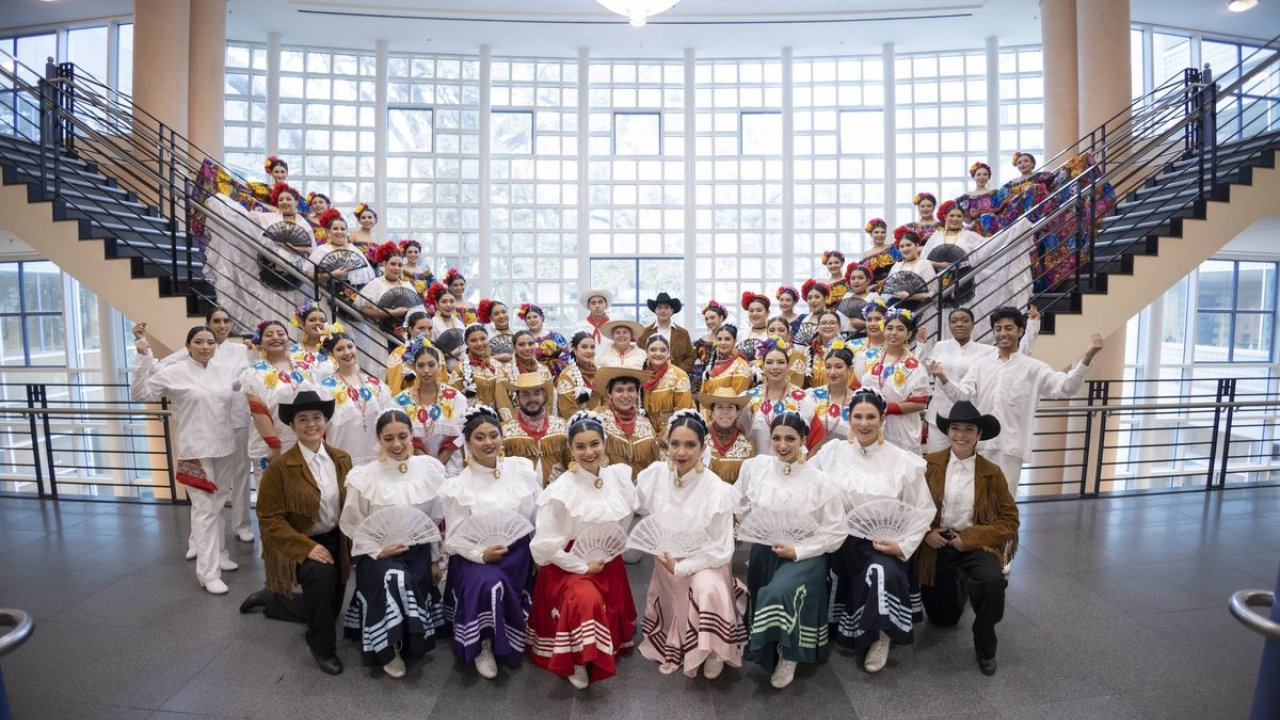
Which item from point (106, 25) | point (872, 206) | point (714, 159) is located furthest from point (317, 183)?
point (872, 206)

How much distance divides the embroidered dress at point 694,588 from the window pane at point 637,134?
9.70 meters

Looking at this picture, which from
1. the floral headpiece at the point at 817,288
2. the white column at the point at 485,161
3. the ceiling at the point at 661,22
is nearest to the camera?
the floral headpiece at the point at 817,288

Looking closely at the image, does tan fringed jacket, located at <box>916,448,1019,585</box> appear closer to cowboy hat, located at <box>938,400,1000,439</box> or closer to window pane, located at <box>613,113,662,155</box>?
cowboy hat, located at <box>938,400,1000,439</box>

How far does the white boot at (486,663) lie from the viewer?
334 cm

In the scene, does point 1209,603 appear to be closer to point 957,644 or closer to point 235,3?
point 957,644

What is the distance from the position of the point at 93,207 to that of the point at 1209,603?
9664mm

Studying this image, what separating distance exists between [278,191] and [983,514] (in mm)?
6655

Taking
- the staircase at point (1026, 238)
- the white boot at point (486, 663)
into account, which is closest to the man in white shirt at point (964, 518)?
the white boot at point (486, 663)

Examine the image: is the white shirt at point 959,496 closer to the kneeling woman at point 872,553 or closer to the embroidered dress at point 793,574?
the kneeling woman at point 872,553

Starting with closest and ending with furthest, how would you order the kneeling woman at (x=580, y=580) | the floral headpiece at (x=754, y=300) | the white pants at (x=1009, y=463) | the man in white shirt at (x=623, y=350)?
the kneeling woman at (x=580, y=580), the white pants at (x=1009, y=463), the man in white shirt at (x=623, y=350), the floral headpiece at (x=754, y=300)

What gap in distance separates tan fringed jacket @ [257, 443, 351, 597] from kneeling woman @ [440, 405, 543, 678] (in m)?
0.62

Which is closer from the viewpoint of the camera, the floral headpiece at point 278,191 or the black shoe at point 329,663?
the black shoe at point 329,663

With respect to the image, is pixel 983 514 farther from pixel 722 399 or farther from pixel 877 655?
pixel 722 399

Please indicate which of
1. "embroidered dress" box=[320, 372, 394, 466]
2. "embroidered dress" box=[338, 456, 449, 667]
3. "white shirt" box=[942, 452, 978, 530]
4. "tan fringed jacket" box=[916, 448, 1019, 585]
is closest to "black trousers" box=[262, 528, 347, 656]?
"embroidered dress" box=[338, 456, 449, 667]
